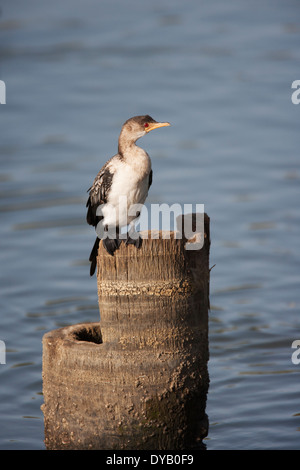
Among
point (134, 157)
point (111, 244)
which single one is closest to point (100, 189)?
point (134, 157)

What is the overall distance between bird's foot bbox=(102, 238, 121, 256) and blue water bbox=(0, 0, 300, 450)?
213 cm

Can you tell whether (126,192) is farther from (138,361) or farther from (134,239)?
(138,361)

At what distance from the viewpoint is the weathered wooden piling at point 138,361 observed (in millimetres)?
5059

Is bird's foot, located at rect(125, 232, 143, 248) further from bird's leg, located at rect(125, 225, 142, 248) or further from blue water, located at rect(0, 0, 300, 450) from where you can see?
blue water, located at rect(0, 0, 300, 450)

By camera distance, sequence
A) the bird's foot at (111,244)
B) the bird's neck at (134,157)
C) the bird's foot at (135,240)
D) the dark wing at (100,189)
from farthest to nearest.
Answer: the dark wing at (100,189)
the bird's neck at (134,157)
the bird's foot at (111,244)
the bird's foot at (135,240)

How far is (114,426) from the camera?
5055 mm

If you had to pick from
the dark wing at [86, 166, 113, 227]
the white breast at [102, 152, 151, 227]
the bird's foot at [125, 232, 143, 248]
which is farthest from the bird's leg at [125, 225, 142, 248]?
the dark wing at [86, 166, 113, 227]

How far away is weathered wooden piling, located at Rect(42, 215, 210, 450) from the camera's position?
199 inches

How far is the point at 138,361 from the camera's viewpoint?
16.6ft

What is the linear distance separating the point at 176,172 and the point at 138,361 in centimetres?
872

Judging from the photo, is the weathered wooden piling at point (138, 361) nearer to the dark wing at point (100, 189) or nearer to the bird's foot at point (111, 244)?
the bird's foot at point (111, 244)

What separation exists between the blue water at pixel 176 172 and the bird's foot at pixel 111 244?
6.99ft

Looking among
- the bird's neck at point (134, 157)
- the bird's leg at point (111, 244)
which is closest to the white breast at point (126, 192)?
the bird's neck at point (134, 157)

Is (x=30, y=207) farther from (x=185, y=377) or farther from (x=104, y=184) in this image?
(x=185, y=377)
